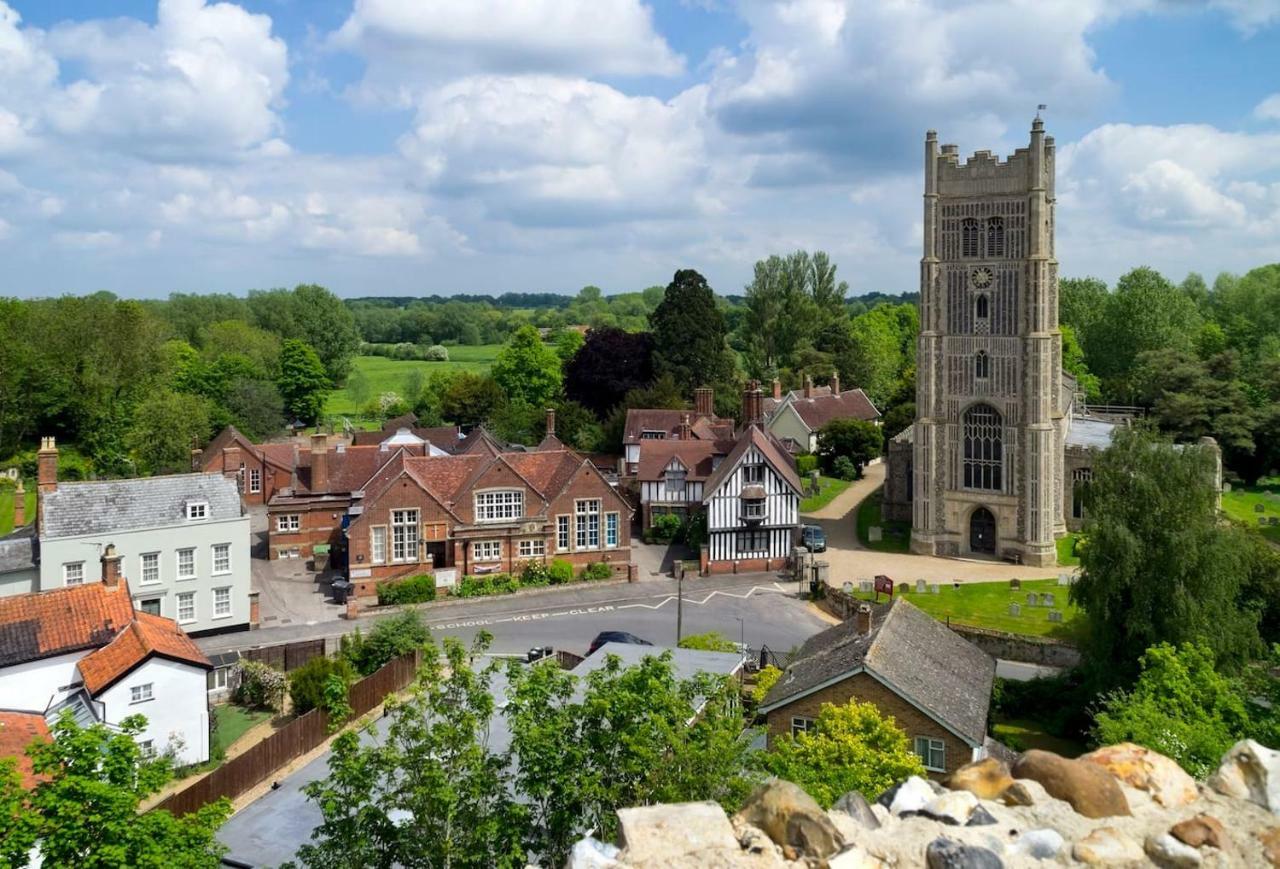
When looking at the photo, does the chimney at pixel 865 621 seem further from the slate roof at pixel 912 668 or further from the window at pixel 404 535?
the window at pixel 404 535

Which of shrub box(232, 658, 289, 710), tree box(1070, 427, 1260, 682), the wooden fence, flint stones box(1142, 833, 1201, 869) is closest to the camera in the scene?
flint stones box(1142, 833, 1201, 869)

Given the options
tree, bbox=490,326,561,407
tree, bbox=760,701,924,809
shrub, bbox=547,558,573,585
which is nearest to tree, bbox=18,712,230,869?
tree, bbox=760,701,924,809

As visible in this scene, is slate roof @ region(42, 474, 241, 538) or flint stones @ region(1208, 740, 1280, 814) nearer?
flint stones @ region(1208, 740, 1280, 814)

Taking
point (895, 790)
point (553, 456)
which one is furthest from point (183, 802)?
point (553, 456)

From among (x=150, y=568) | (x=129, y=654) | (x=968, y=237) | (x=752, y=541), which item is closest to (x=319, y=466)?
(x=150, y=568)

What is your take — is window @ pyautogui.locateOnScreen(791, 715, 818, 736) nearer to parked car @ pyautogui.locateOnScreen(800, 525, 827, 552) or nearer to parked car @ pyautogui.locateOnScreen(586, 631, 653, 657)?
parked car @ pyautogui.locateOnScreen(586, 631, 653, 657)

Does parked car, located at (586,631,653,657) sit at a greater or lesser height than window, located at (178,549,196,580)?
lesser

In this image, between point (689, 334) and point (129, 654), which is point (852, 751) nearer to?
point (129, 654)
